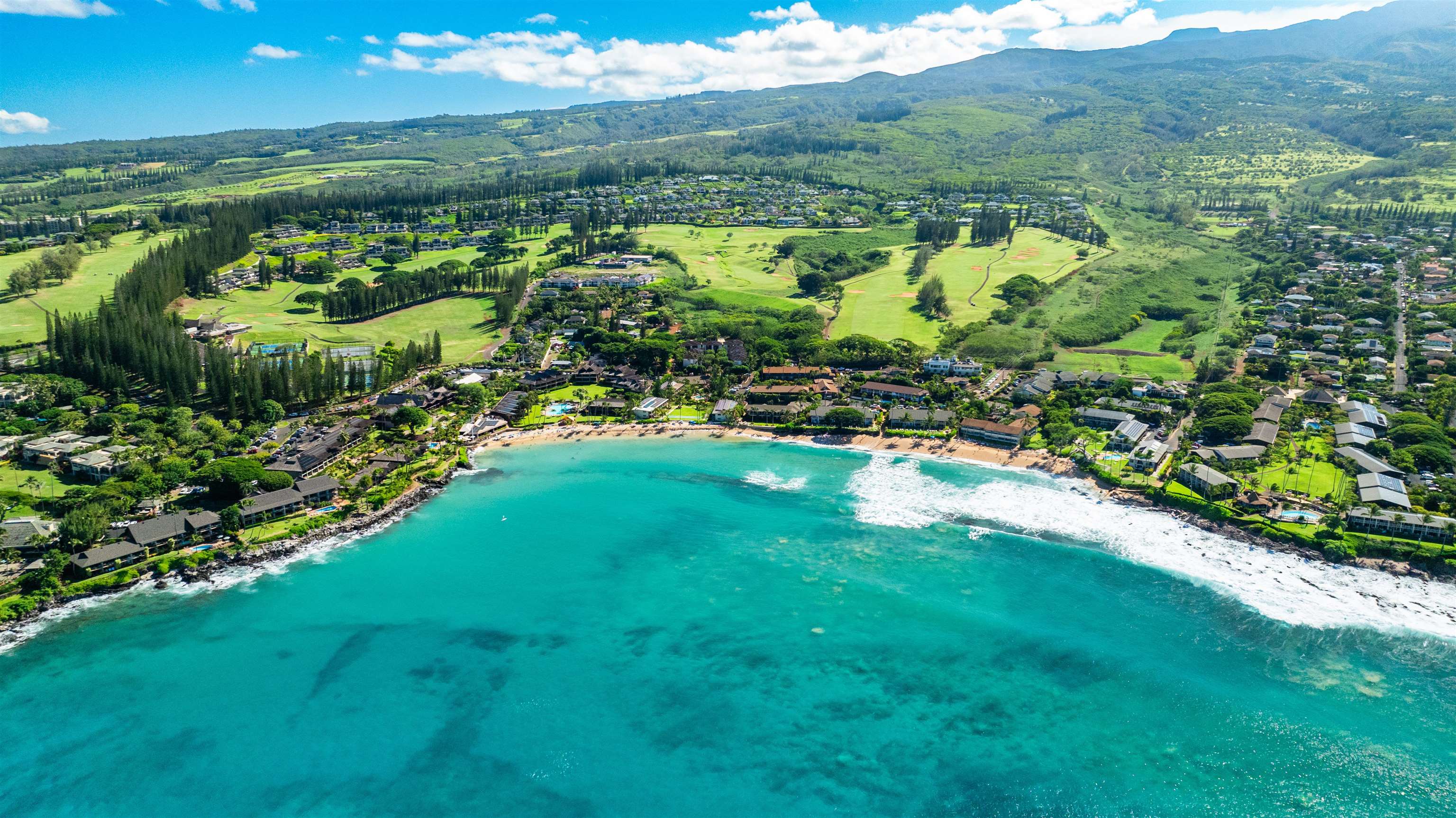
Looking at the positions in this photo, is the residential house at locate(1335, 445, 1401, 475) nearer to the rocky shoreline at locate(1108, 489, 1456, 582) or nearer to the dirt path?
the rocky shoreline at locate(1108, 489, 1456, 582)

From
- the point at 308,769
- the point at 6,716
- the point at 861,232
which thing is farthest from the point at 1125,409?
the point at 861,232

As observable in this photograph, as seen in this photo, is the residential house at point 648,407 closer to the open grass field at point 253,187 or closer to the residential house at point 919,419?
the residential house at point 919,419

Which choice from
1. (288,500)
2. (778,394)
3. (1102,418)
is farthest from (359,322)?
(1102,418)

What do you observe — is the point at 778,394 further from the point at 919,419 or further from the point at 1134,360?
the point at 1134,360

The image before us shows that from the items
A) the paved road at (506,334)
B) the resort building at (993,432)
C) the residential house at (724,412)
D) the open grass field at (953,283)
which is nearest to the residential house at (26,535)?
the paved road at (506,334)

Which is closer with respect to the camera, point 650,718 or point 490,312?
point 650,718

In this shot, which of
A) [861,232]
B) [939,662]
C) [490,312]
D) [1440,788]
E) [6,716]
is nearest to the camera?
[1440,788]

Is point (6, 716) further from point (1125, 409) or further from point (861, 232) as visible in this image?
point (861, 232)
